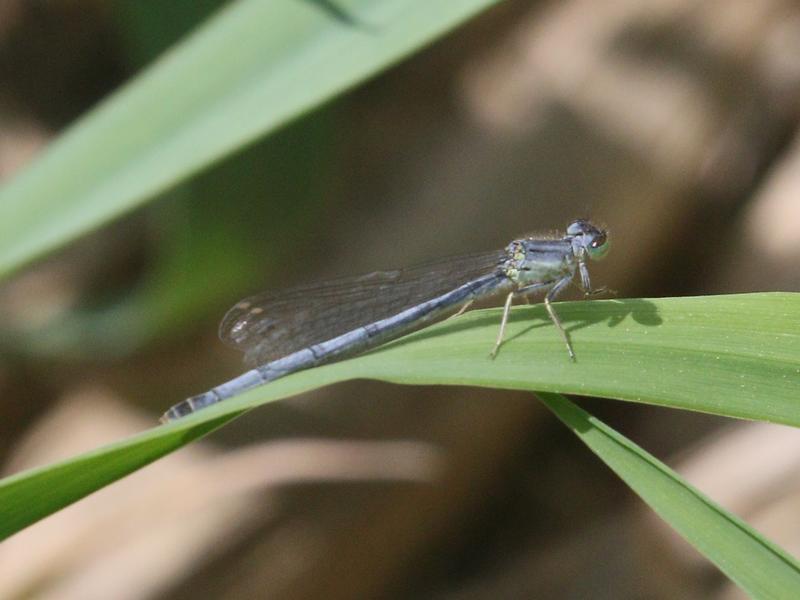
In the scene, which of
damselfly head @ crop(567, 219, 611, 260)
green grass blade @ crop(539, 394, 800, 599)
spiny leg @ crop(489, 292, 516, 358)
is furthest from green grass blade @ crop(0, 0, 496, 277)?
damselfly head @ crop(567, 219, 611, 260)

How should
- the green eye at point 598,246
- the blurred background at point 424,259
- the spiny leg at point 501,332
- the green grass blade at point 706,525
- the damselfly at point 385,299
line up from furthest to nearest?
the blurred background at point 424,259
the green eye at point 598,246
the damselfly at point 385,299
the spiny leg at point 501,332
the green grass blade at point 706,525

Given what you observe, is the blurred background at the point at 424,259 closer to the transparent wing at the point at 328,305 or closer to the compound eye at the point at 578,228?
the transparent wing at the point at 328,305

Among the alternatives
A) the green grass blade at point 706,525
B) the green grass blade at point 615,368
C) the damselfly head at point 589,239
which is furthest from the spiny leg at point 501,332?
the damselfly head at point 589,239

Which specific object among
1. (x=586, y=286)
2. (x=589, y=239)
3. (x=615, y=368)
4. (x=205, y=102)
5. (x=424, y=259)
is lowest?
(x=615, y=368)

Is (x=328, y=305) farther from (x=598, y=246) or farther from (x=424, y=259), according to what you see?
(x=424, y=259)

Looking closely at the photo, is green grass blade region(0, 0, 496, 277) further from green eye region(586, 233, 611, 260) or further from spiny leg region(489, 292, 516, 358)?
green eye region(586, 233, 611, 260)

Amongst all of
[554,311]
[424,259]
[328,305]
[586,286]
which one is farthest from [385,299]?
[424,259]

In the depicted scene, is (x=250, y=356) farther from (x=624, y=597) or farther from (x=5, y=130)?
(x=5, y=130)

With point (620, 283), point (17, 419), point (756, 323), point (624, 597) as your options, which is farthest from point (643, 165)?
point (17, 419)
